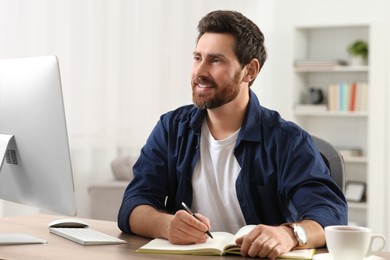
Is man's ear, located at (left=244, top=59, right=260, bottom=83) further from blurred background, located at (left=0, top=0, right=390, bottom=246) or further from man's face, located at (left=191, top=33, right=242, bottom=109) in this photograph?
blurred background, located at (left=0, top=0, right=390, bottom=246)

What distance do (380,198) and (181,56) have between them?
1.88 metres

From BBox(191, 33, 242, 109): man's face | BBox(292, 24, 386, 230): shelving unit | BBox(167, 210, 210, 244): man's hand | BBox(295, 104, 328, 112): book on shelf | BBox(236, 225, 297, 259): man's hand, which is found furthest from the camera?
BBox(295, 104, 328, 112): book on shelf

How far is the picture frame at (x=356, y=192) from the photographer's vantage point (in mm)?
5758

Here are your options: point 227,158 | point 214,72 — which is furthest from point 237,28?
point 227,158

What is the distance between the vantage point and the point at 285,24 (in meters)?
6.29

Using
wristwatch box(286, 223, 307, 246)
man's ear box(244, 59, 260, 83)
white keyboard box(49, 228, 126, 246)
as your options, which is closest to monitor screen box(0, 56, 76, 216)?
white keyboard box(49, 228, 126, 246)

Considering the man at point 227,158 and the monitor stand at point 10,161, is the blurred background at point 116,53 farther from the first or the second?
the monitor stand at point 10,161

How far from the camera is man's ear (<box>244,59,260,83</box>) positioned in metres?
2.30

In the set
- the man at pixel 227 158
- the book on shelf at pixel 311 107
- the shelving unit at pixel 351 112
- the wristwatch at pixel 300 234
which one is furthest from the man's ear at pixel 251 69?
the book on shelf at pixel 311 107

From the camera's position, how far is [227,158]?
2.19m

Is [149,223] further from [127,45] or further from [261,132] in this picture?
[127,45]

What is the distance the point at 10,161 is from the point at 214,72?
2.10 feet

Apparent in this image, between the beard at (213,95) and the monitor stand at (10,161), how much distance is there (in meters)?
0.54

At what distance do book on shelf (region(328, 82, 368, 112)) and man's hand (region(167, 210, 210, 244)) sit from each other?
4164mm
